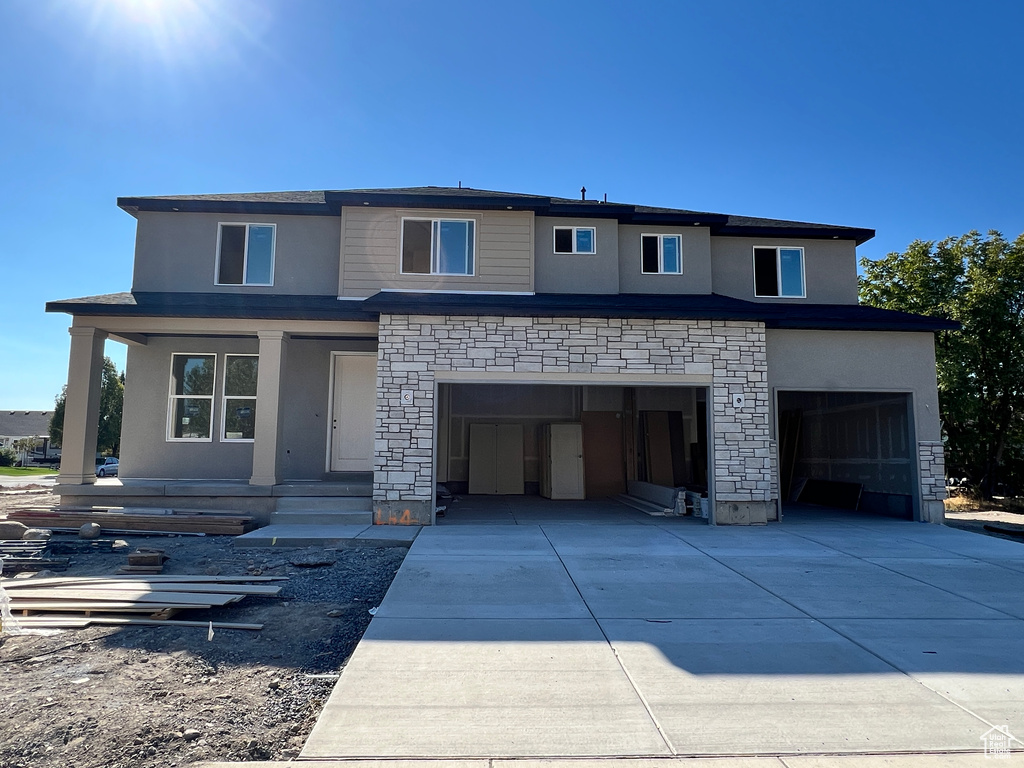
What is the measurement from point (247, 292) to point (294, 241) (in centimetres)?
139

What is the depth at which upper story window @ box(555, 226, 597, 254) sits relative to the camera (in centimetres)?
1275

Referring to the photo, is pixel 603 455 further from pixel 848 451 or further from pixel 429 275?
pixel 429 275

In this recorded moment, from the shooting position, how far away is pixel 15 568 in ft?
22.9

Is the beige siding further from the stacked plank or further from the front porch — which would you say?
the stacked plank

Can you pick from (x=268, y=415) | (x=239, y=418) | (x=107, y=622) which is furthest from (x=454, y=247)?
(x=107, y=622)

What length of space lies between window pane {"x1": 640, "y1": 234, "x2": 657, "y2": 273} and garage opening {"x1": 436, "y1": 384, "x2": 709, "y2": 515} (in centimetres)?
297

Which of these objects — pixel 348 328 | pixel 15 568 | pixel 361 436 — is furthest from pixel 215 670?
pixel 361 436

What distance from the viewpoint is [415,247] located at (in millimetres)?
12258

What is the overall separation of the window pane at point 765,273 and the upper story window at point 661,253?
1.96 m

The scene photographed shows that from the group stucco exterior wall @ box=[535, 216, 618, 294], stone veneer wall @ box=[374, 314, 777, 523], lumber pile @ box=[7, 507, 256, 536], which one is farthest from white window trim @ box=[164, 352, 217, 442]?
stucco exterior wall @ box=[535, 216, 618, 294]

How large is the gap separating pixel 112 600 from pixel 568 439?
10.3 metres

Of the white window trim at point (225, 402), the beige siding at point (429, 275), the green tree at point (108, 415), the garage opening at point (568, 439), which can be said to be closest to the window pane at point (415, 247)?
the beige siding at point (429, 275)

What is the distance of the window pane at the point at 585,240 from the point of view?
12.8m

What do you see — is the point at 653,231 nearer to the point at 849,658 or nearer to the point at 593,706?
the point at 849,658
